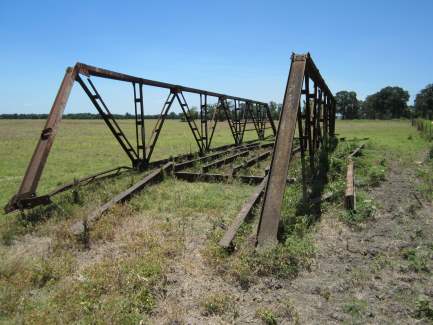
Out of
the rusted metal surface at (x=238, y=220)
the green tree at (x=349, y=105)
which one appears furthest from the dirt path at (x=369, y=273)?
the green tree at (x=349, y=105)

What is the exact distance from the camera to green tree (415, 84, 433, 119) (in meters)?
90.6

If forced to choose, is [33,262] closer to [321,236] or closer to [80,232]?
[80,232]

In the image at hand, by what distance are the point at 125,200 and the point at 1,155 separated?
34.4 feet

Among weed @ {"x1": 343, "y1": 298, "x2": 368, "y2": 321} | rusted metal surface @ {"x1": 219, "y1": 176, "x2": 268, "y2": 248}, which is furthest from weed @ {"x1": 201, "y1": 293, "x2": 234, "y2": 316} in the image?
weed @ {"x1": 343, "y1": 298, "x2": 368, "y2": 321}

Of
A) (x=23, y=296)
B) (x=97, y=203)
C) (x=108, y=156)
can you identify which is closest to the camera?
(x=23, y=296)

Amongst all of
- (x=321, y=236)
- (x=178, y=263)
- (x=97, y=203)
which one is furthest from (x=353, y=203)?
(x=97, y=203)

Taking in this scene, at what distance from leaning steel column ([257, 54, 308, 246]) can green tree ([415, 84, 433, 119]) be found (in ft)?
309

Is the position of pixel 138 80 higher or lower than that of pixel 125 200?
higher

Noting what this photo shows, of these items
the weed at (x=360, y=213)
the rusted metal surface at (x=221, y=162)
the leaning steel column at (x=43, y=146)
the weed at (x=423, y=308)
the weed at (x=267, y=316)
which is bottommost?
the weed at (x=267, y=316)

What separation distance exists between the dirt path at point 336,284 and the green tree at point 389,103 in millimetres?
107934

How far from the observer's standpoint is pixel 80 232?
4.30 m

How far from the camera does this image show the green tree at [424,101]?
90.6 meters

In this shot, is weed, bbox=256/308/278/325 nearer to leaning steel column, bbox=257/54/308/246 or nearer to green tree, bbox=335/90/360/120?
leaning steel column, bbox=257/54/308/246

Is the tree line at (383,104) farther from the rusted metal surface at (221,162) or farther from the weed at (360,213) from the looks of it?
the weed at (360,213)
